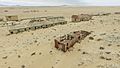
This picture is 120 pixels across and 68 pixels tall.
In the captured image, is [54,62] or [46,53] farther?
[46,53]

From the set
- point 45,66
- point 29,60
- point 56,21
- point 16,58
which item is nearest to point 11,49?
point 16,58

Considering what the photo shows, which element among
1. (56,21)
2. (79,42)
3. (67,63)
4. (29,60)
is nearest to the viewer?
(67,63)

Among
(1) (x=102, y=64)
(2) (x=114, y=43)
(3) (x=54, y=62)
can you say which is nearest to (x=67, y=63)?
(3) (x=54, y=62)

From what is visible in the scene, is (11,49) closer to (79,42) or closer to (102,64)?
(79,42)

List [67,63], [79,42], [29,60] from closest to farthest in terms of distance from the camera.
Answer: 1. [67,63]
2. [29,60]
3. [79,42]

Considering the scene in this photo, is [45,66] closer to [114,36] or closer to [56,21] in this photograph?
[114,36]

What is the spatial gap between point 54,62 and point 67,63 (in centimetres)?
81

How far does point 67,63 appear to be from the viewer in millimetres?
12875

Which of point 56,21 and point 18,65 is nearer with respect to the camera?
point 18,65

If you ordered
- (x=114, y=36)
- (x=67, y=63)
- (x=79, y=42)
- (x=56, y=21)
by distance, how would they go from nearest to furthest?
(x=67, y=63) → (x=79, y=42) → (x=114, y=36) → (x=56, y=21)

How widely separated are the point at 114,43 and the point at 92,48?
1.63 meters

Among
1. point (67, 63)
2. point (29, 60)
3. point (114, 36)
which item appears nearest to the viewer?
point (67, 63)

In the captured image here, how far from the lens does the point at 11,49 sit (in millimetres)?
16703

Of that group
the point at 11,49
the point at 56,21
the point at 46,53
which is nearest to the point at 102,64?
the point at 46,53
